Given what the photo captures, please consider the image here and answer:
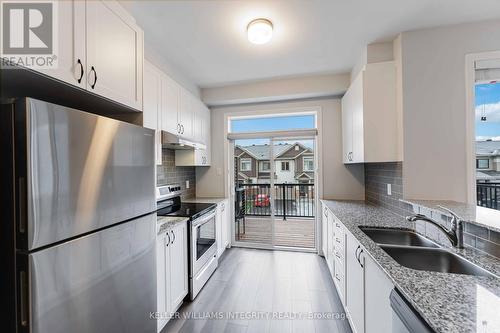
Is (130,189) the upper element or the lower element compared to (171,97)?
lower

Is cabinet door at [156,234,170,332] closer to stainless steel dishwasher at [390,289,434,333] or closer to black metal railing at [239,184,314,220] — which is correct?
stainless steel dishwasher at [390,289,434,333]

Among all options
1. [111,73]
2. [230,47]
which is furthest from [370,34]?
[111,73]

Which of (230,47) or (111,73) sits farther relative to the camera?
(230,47)

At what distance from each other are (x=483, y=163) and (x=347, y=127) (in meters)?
1.42

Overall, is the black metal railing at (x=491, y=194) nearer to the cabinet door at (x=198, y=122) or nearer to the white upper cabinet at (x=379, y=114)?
the white upper cabinet at (x=379, y=114)

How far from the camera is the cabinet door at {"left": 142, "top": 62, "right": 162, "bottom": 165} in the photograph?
1.99 m

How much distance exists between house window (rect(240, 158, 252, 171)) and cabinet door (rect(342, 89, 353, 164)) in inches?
62.5

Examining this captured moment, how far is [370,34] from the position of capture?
213 cm

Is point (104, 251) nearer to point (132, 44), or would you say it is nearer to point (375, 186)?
point (132, 44)

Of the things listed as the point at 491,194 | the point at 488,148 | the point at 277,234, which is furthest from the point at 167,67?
the point at 491,194

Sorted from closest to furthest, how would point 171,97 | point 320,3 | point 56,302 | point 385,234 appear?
point 56,302
point 320,3
point 385,234
point 171,97

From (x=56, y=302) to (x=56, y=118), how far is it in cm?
77

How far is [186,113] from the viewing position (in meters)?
2.86

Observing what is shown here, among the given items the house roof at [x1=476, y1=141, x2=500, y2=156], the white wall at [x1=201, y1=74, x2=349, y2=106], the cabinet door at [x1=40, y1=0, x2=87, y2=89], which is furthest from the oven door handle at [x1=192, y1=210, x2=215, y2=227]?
the house roof at [x1=476, y1=141, x2=500, y2=156]
